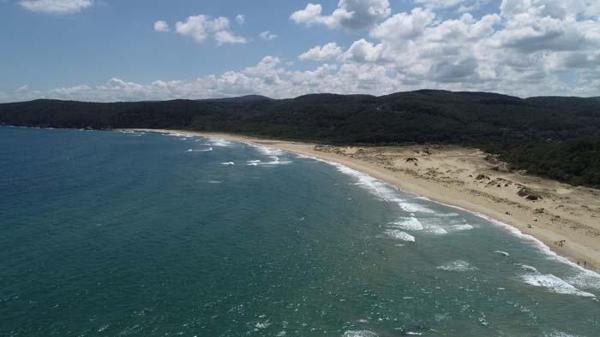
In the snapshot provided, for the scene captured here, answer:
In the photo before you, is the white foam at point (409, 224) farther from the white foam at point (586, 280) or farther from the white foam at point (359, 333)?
the white foam at point (359, 333)

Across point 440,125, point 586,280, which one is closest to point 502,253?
point 586,280

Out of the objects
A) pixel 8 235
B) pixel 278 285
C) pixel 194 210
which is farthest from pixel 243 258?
pixel 8 235

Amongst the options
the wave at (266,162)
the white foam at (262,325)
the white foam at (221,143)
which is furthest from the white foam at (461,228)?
the white foam at (221,143)

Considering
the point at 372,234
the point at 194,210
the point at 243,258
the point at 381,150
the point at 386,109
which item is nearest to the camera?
the point at 243,258

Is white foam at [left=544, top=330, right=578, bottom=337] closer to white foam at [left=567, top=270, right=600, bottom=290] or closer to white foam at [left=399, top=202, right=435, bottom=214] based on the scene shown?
white foam at [left=567, top=270, right=600, bottom=290]

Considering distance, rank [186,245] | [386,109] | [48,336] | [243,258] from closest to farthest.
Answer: [48,336], [243,258], [186,245], [386,109]

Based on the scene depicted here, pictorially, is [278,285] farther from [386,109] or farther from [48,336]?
[386,109]

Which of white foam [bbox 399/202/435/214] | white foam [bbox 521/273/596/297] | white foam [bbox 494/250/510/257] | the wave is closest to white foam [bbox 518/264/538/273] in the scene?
white foam [bbox 521/273/596/297]
